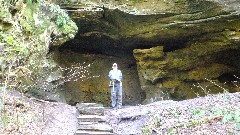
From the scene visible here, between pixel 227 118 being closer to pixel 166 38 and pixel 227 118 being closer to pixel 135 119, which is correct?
pixel 135 119

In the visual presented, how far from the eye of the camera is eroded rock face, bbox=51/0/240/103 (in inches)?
495

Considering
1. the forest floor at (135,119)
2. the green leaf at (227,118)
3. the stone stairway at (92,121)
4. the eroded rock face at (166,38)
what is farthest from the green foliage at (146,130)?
the eroded rock face at (166,38)

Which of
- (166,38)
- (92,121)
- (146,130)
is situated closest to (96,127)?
(92,121)

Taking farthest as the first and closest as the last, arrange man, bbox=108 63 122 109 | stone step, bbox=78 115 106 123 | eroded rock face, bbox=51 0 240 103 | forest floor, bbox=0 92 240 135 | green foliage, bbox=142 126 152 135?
eroded rock face, bbox=51 0 240 103 < man, bbox=108 63 122 109 < stone step, bbox=78 115 106 123 < green foliage, bbox=142 126 152 135 < forest floor, bbox=0 92 240 135

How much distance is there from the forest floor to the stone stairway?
259mm

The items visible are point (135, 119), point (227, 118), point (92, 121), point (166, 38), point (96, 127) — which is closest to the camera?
point (227, 118)

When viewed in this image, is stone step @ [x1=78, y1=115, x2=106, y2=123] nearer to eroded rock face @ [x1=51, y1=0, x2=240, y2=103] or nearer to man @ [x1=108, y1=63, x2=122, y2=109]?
man @ [x1=108, y1=63, x2=122, y2=109]

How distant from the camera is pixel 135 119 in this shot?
27.7 ft

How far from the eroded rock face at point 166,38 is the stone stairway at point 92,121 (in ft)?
17.4

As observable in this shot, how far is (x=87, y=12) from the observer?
12.8 meters

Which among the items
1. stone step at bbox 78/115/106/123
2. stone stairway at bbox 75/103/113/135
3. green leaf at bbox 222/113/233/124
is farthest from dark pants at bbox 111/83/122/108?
green leaf at bbox 222/113/233/124

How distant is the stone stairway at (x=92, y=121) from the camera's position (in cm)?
738

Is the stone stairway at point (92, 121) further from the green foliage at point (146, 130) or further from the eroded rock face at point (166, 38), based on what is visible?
the eroded rock face at point (166, 38)

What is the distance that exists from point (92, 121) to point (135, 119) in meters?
1.27
